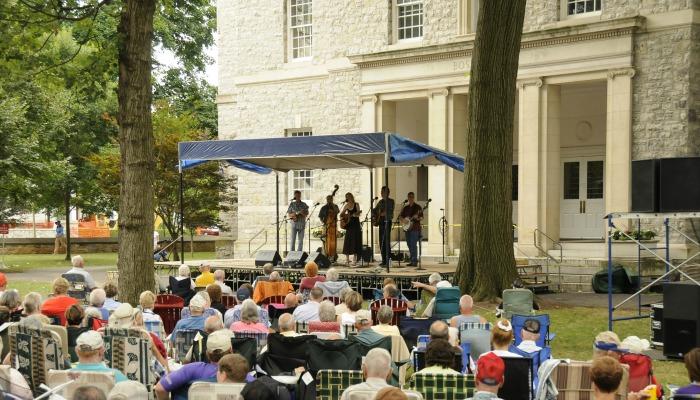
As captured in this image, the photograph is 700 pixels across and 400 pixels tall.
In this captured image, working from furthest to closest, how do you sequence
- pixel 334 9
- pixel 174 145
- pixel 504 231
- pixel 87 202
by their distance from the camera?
pixel 87 202 → pixel 174 145 → pixel 334 9 → pixel 504 231

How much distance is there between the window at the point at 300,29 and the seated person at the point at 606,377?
23171 mm

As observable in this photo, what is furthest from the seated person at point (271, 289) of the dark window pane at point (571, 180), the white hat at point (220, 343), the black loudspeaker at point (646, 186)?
the dark window pane at point (571, 180)

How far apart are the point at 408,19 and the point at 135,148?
15.1 m

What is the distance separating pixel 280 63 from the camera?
27984mm

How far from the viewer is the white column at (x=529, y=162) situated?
882 inches

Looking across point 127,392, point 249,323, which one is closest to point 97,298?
point 249,323

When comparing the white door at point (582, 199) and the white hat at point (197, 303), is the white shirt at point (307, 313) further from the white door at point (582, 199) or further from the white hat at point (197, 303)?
the white door at point (582, 199)

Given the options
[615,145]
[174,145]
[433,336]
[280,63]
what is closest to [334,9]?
[280,63]

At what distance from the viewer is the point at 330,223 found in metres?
20.5

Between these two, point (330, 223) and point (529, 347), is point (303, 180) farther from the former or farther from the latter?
point (529, 347)

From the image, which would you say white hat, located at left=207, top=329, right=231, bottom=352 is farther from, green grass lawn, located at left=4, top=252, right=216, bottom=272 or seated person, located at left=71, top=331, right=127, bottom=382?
green grass lawn, located at left=4, top=252, right=216, bottom=272

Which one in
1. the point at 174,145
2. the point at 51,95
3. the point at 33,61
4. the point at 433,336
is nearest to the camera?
the point at 433,336

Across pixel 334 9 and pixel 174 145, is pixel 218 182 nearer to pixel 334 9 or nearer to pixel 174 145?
pixel 174 145

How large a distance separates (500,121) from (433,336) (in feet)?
30.2
